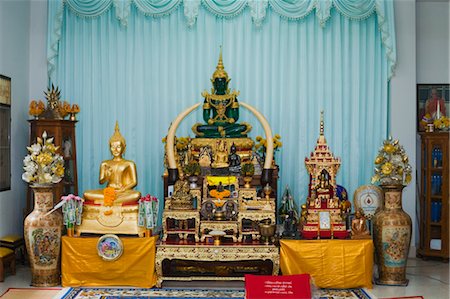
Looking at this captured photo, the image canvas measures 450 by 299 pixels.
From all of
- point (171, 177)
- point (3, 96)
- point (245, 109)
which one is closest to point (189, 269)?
point (171, 177)

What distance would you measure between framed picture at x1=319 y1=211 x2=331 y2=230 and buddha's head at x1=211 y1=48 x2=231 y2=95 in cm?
165

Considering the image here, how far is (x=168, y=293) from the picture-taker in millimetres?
5246

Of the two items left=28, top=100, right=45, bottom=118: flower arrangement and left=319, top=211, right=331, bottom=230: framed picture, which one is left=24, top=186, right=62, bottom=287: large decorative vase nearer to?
left=28, top=100, right=45, bottom=118: flower arrangement

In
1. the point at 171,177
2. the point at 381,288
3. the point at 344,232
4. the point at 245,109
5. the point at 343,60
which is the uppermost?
the point at 343,60

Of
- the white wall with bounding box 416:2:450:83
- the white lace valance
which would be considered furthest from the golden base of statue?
the white wall with bounding box 416:2:450:83

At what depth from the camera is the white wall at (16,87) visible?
243 inches

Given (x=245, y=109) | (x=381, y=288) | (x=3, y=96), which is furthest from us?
(x=245, y=109)

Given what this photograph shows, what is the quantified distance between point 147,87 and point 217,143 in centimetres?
118

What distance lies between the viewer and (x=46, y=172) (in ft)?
18.2

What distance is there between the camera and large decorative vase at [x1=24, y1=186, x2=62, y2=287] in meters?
5.43

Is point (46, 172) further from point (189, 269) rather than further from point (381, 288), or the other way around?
point (381, 288)

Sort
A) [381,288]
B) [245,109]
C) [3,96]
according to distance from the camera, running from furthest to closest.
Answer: [245,109], [3,96], [381,288]

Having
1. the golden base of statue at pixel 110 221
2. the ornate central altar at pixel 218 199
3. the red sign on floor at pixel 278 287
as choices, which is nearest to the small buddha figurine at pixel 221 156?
the ornate central altar at pixel 218 199

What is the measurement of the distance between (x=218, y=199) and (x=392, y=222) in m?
1.58
